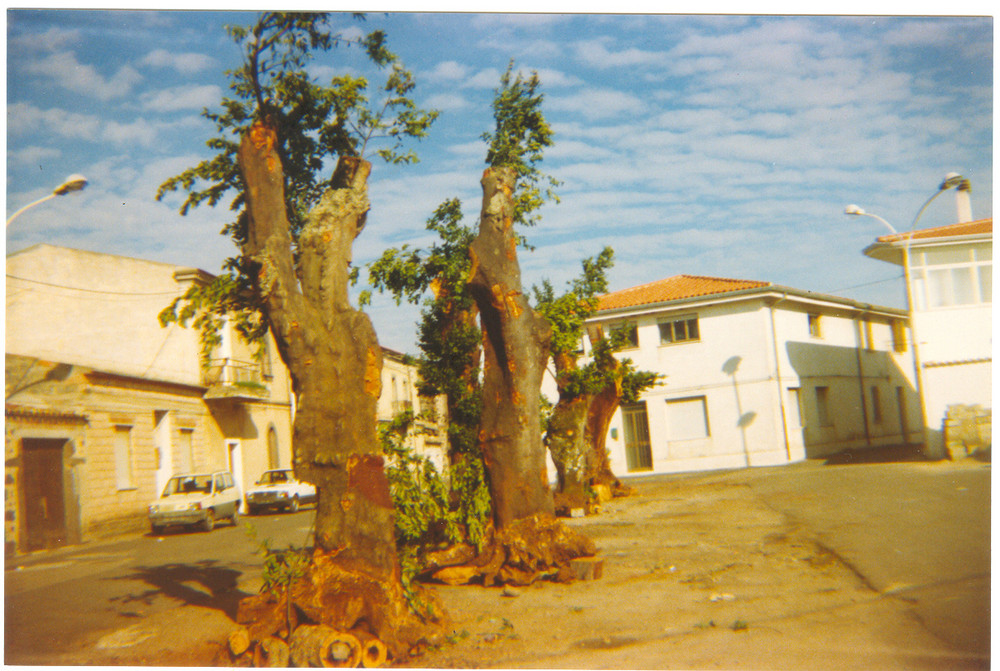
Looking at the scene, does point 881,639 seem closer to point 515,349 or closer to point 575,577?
point 575,577

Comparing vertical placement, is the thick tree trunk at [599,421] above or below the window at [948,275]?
below

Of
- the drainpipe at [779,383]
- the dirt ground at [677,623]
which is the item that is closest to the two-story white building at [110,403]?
the dirt ground at [677,623]

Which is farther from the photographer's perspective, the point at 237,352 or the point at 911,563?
the point at 237,352

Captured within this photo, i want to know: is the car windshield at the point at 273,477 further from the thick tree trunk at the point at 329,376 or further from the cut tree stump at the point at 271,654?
the cut tree stump at the point at 271,654

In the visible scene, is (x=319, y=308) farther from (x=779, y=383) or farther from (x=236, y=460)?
(x=236, y=460)

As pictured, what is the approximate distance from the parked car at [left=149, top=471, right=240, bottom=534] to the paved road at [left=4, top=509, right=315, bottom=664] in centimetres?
122

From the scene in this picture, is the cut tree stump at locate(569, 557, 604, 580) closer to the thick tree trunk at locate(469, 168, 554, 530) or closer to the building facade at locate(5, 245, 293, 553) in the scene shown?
the thick tree trunk at locate(469, 168, 554, 530)

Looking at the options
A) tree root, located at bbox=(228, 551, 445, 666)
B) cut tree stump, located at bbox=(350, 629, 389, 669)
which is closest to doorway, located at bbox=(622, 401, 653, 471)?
tree root, located at bbox=(228, 551, 445, 666)

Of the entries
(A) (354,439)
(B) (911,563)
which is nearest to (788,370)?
(B) (911,563)

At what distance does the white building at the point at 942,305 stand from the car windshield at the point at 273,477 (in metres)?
18.5

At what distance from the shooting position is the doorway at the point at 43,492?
16578mm

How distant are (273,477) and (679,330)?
14.1m

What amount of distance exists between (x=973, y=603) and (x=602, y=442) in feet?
36.1

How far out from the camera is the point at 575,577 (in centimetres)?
871
